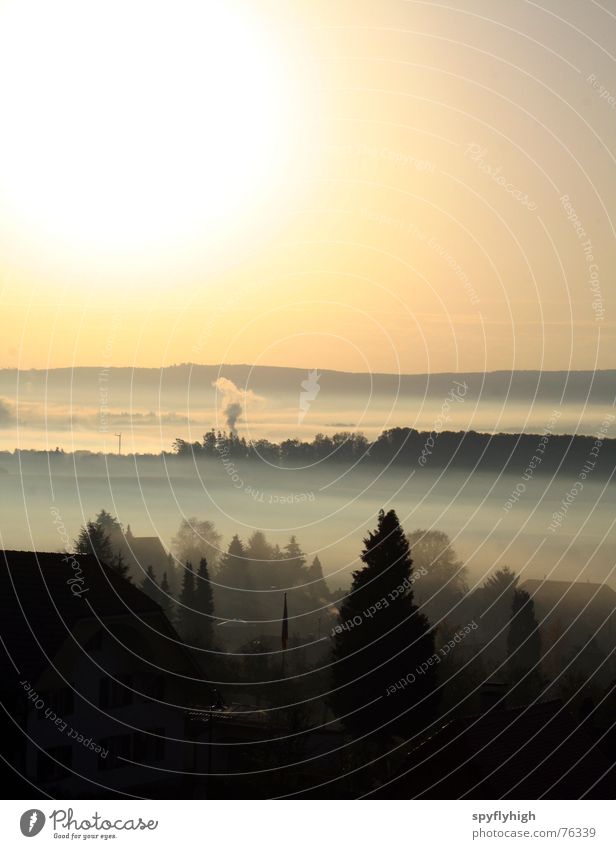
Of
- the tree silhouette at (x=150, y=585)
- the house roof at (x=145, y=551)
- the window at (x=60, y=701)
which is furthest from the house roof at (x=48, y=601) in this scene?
the house roof at (x=145, y=551)

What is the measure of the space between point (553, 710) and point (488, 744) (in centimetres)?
204

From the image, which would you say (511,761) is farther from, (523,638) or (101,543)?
(523,638)

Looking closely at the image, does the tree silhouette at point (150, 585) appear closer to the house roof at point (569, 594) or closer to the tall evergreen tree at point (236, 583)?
the tall evergreen tree at point (236, 583)

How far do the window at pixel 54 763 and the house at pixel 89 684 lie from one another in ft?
0.06

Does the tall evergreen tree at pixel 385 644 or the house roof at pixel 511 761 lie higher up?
the tall evergreen tree at pixel 385 644

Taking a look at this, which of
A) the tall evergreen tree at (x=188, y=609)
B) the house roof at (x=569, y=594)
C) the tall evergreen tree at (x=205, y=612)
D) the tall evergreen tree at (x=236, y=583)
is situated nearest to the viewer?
the tall evergreen tree at (x=236, y=583)

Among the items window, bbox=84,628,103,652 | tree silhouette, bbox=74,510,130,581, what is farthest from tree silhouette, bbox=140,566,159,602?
window, bbox=84,628,103,652

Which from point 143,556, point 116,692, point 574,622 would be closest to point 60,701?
point 116,692

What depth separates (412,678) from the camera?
2688cm

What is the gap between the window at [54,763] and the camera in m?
16.7

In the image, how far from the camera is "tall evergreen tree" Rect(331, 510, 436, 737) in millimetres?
26422
